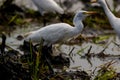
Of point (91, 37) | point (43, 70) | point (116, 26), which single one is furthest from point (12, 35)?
point (43, 70)

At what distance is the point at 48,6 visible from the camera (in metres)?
14.0

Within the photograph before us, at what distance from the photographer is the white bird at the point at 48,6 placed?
45.4 ft

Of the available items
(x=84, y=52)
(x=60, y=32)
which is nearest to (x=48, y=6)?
(x=84, y=52)

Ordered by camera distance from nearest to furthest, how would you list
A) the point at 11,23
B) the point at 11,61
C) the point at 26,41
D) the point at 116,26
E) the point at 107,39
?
1. the point at 11,61
2. the point at 116,26
3. the point at 26,41
4. the point at 107,39
5. the point at 11,23

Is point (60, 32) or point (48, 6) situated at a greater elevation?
point (48, 6)

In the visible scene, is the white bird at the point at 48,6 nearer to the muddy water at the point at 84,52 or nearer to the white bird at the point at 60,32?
the muddy water at the point at 84,52

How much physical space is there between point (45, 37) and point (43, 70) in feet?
7.45

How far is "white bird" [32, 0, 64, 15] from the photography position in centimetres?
1385

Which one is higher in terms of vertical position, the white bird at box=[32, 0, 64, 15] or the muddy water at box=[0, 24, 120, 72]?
the white bird at box=[32, 0, 64, 15]

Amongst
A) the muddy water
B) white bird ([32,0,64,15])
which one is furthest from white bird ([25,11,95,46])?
white bird ([32,0,64,15])

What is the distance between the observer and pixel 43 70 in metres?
8.55

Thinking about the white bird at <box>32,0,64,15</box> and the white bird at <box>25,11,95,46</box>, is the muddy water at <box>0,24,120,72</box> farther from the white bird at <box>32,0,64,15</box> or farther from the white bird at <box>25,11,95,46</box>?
the white bird at <box>32,0,64,15</box>

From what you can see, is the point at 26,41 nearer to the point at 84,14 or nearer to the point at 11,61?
the point at 84,14

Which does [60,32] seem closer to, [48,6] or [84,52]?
[84,52]
